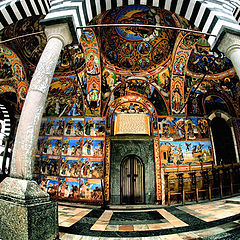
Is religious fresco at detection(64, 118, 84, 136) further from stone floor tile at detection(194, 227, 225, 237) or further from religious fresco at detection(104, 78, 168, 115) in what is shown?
stone floor tile at detection(194, 227, 225, 237)

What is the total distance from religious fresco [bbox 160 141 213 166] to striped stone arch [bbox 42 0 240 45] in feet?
18.9

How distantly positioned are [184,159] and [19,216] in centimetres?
794

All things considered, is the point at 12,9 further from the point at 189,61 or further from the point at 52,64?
the point at 189,61

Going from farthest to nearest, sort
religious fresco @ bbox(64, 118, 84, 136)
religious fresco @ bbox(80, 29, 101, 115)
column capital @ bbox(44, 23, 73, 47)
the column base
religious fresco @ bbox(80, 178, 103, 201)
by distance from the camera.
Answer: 1. religious fresco @ bbox(64, 118, 84, 136)
2. religious fresco @ bbox(80, 178, 103, 201)
3. religious fresco @ bbox(80, 29, 101, 115)
4. column capital @ bbox(44, 23, 73, 47)
5. the column base

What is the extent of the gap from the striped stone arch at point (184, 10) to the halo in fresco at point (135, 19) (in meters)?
2.84

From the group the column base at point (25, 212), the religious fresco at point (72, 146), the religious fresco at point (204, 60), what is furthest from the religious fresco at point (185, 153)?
the column base at point (25, 212)

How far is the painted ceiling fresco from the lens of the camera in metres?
6.54

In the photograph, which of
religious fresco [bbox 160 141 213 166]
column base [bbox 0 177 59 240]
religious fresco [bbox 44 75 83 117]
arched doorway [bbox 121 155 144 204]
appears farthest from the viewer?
religious fresco [bbox 44 75 83 117]

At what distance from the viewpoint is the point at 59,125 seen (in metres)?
8.82

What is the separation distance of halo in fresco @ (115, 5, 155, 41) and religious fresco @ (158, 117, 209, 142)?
474 centimetres

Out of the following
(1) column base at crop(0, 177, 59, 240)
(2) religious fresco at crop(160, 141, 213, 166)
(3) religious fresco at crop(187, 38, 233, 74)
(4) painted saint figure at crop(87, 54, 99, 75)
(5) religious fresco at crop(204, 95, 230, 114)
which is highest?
(3) religious fresco at crop(187, 38, 233, 74)

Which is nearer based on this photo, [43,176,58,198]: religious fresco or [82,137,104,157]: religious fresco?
[43,176,58,198]: religious fresco

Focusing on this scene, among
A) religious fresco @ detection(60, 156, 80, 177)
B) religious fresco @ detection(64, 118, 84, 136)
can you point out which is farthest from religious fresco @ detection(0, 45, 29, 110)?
religious fresco @ detection(60, 156, 80, 177)

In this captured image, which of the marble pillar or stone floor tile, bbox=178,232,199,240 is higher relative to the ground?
the marble pillar
